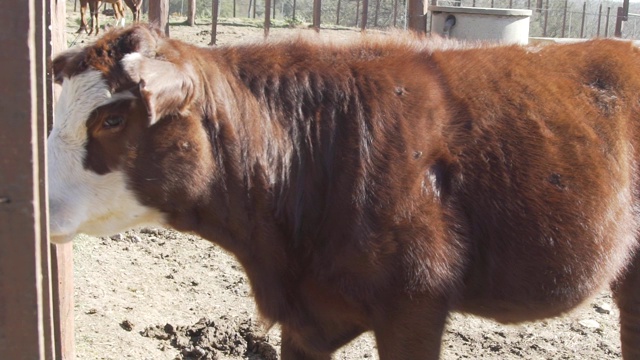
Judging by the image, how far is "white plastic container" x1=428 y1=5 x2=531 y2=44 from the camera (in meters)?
9.41

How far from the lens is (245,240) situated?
3.04 meters

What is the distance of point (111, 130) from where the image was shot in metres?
2.72

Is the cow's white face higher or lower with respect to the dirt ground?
higher

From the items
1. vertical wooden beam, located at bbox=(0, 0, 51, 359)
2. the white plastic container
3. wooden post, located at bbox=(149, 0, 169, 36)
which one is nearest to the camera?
vertical wooden beam, located at bbox=(0, 0, 51, 359)

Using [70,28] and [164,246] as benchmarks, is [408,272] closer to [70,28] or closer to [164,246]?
[164,246]

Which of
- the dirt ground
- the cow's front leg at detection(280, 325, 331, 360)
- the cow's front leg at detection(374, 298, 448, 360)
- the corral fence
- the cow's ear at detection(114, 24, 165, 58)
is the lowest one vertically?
the dirt ground

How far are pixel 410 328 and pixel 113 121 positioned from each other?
1.34 m

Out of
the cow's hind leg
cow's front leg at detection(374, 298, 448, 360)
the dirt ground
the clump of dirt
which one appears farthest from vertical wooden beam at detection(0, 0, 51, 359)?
the cow's hind leg

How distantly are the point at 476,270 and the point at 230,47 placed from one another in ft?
4.47

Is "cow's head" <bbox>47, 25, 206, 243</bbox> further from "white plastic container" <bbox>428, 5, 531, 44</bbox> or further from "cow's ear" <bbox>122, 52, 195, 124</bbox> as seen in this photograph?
"white plastic container" <bbox>428, 5, 531, 44</bbox>

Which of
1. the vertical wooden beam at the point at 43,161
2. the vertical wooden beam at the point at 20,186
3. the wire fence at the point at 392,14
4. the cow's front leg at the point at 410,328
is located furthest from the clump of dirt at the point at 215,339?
the wire fence at the point at 392,14

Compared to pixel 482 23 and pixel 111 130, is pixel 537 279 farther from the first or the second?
pixel 482 23

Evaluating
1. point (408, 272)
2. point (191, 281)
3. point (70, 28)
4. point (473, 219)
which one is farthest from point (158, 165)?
point (70, 28)

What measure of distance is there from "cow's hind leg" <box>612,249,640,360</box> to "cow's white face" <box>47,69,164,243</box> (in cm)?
237
